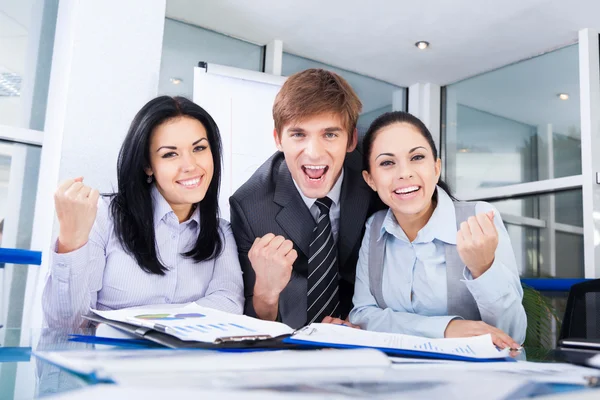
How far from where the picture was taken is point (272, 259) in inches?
Answer: 54.6

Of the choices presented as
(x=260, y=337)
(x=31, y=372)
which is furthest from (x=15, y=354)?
(x=260, y=337)

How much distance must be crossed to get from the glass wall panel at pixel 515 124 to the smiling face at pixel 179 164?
3.15 meters

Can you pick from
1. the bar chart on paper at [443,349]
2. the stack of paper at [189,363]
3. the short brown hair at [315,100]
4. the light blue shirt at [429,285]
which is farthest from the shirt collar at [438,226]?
the stack of paper at [189,363]

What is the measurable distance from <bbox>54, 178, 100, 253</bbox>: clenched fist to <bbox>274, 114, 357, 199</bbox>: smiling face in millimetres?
679

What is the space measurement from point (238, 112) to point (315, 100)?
6.83ft

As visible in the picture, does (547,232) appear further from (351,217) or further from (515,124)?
(351,217)

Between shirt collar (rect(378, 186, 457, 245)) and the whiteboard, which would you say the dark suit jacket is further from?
the whiteboard

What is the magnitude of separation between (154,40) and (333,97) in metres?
1.24

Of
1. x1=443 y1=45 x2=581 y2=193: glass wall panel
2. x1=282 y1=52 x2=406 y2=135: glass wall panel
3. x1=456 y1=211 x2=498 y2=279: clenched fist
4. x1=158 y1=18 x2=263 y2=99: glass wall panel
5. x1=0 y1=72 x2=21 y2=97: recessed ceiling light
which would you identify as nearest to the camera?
x1=456 y1=211 x2=498 y2=279: clenched fist

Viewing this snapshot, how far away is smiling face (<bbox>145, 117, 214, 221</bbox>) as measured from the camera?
159 cm

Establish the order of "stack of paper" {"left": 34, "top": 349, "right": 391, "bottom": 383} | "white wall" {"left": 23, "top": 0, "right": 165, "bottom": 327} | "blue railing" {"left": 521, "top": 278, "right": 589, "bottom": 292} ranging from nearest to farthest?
"stack of paper" {"left": 34, "top": 349, "right": 391, "bottom": 383} → "white wall" {"left": 23, "top": 0, "right": 165, "bottom": 327} → "blue railing" {"left": 521, "top": 278, "right": 589, "bottom": 292}

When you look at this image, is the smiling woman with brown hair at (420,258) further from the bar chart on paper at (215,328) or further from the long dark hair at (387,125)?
the bar chart on paper at (215,328)

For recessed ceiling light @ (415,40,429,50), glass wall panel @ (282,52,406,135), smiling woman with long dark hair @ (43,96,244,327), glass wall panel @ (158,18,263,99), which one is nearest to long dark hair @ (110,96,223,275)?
smiling woman with long dark hair @ (43,96,244,327)

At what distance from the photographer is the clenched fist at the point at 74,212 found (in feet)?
4.06
